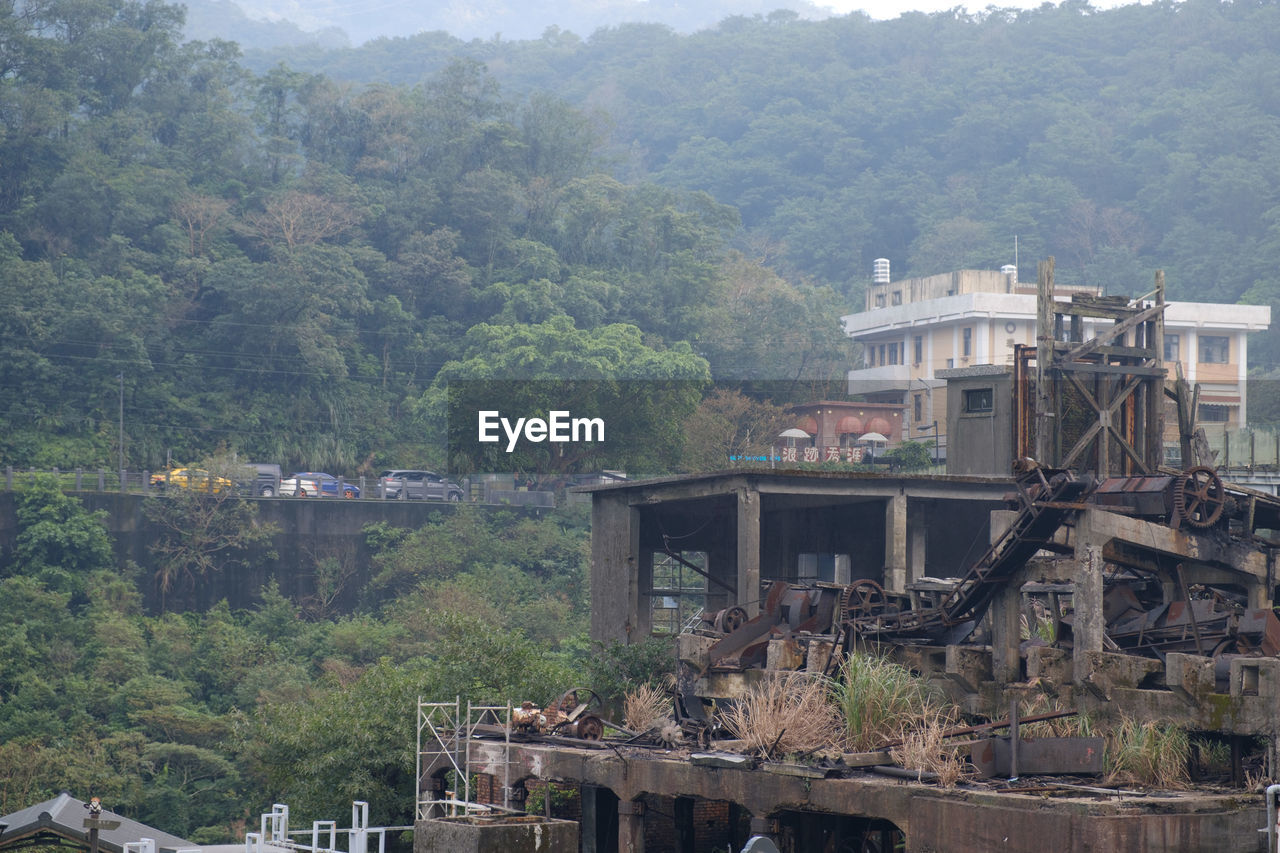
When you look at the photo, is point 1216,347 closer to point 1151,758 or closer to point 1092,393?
point 1092,393

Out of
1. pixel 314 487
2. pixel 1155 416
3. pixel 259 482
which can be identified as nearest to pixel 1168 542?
pixel 1155 416

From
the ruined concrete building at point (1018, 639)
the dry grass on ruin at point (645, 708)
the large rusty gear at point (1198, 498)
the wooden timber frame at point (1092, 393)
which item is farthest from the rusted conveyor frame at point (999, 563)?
the wooden timber frame at point (1092, 393)

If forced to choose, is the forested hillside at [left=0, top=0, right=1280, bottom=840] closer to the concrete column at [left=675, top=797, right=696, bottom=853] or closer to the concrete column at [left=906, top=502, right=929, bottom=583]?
the concrete column at [left=675, top=797, right=696, bottom=853]

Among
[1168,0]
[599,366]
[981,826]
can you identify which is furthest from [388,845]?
[1168,0]

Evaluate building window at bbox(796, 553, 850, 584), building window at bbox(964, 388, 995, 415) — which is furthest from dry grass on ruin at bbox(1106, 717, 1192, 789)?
building window at bbox(796, 553, 850, 584)

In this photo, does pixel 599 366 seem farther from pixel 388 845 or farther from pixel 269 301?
pixel 388 845

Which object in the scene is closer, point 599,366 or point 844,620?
point 844,620
